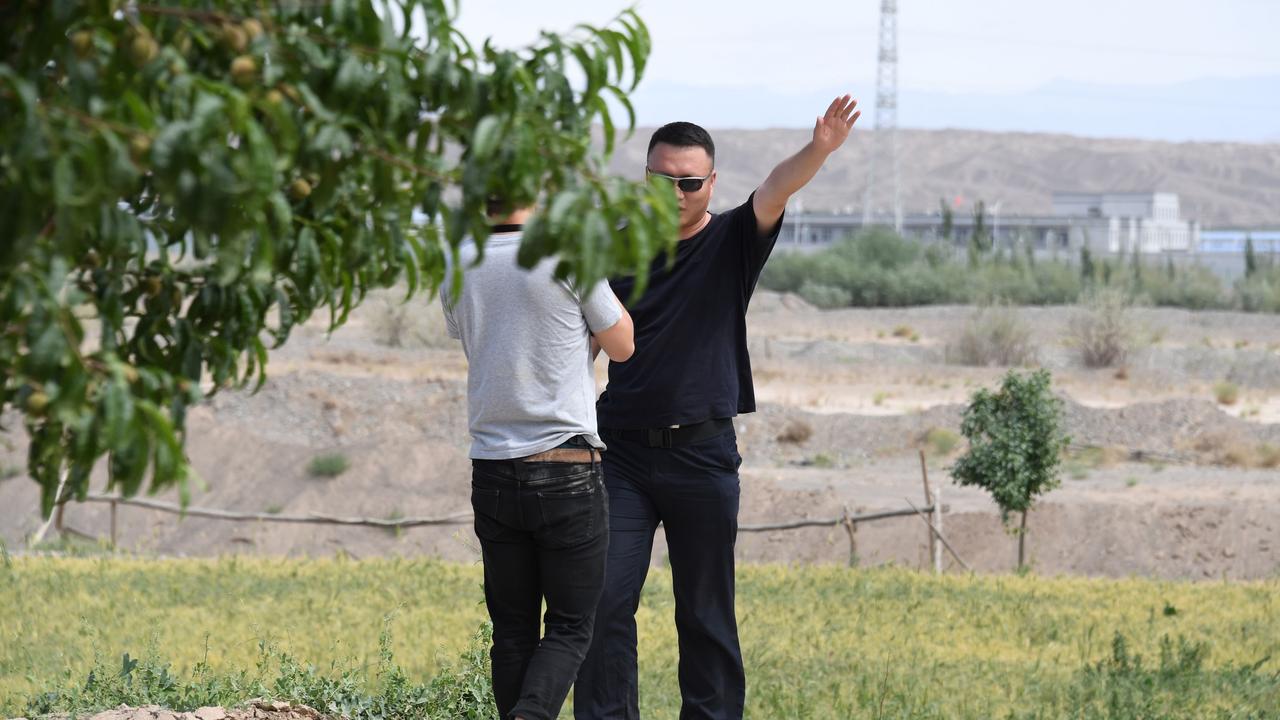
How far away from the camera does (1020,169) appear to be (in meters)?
143

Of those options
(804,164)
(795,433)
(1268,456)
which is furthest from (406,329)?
(804,164)

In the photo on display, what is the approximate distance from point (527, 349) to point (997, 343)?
2962 cm

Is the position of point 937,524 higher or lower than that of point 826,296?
higher

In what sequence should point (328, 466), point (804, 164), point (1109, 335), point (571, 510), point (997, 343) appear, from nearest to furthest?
1. point (571, 510)
2. point (804, 164)
3. point (328, 466)
4. point (1109, 335)
5. point (997, 343)

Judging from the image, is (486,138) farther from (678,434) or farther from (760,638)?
(760,638)

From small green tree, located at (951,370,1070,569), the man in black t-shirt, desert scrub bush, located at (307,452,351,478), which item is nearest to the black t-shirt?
the man in black t-shirt

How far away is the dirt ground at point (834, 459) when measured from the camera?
53.2 ft

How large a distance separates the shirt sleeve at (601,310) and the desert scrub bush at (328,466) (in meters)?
16.5

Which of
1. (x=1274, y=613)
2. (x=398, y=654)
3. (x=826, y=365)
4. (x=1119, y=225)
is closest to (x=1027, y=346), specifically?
(x=826, y=365)

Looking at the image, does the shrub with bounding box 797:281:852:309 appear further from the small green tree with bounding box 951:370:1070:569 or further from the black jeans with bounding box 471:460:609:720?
the black jeans with bounding box 471:460:609:720

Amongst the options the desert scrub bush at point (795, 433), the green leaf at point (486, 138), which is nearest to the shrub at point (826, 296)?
the desert scrub bush at point (795, 433)

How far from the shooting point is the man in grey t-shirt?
12.8ft

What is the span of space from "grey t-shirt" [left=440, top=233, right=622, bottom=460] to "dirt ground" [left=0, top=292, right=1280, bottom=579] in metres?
6.49

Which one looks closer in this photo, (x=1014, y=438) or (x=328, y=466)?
(x=1014, y=438)
